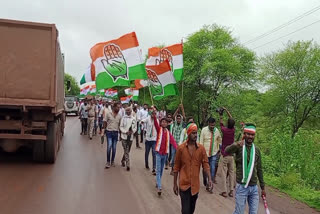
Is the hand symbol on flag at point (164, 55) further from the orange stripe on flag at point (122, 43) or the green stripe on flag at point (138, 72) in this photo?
the green stripe on flag at point (138, 72)

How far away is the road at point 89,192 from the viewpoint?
245 inches

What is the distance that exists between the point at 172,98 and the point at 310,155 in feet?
80.1

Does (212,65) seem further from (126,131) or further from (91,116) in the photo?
(126,131)

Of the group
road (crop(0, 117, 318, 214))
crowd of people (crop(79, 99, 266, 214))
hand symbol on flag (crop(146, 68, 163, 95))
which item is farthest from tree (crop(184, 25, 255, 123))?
road (crop(0, 117, 318, 214))

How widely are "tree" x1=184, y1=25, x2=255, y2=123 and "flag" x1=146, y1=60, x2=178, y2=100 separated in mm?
18793

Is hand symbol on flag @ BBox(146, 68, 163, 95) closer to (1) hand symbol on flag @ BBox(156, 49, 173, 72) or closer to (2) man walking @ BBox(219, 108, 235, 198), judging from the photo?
(1) hand symbol on flag @ BBox(156, 49, 173, 72)

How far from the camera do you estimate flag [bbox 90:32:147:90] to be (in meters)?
9.97

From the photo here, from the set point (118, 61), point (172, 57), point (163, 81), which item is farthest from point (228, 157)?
point (172, 57)

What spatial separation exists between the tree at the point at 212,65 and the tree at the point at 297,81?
2.66 meters

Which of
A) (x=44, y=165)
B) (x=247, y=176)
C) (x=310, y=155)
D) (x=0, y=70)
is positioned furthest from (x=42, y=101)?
(x=310, y=155)

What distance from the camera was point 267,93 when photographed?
3397 centimetres

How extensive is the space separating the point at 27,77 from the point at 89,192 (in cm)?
354

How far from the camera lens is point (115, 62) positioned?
10.1 m

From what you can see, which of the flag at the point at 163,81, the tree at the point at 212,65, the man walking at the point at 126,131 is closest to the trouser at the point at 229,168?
the man walking at the point at 126,131
